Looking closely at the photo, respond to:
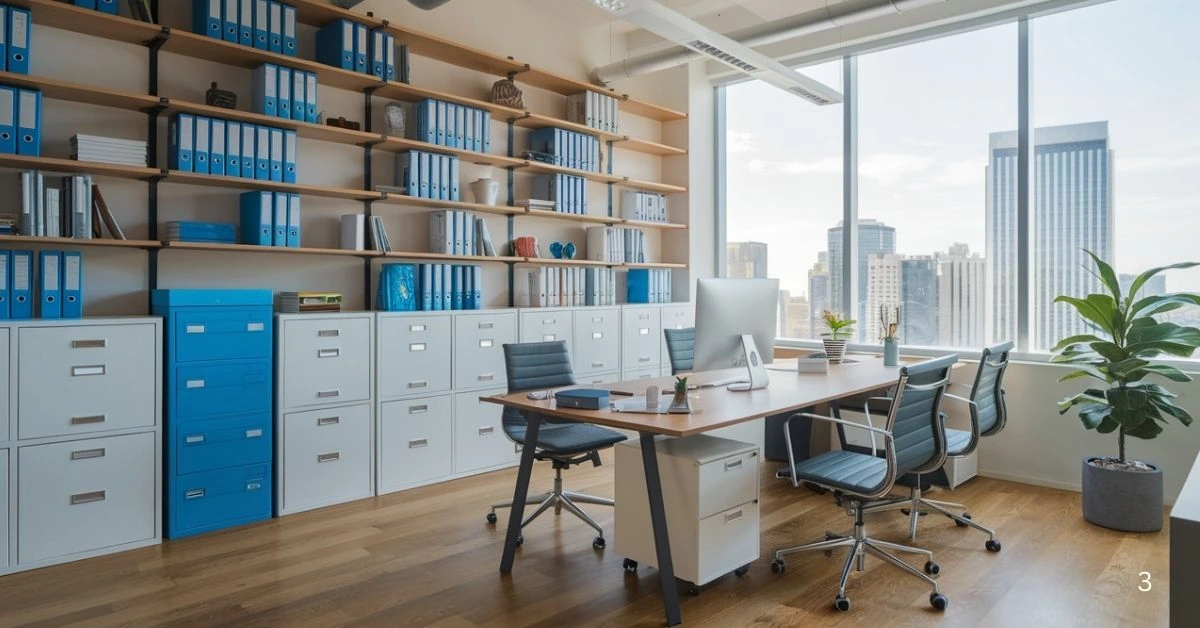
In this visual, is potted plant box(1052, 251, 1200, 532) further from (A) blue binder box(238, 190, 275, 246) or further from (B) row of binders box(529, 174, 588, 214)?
(A) blue binder box(238, 190, 275, 246)

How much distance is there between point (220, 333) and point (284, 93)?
1.37 meters

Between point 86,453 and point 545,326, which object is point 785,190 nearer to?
point 545,326

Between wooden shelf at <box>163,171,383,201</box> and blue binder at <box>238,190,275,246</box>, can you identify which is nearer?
wooden shelf at <box>163,171,383,201</box>

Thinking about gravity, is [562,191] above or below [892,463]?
above

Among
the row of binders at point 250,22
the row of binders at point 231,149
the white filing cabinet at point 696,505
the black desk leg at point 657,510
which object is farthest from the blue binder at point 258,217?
the black desk leg at point 657,510

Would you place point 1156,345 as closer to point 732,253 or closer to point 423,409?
point 732,253

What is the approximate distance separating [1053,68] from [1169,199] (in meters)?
1.10

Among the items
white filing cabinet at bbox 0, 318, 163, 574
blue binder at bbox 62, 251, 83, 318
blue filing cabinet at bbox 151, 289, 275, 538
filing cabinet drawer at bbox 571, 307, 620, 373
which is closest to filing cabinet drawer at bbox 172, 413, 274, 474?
blue filing cabinet at bbox 151, 289, 275, 538

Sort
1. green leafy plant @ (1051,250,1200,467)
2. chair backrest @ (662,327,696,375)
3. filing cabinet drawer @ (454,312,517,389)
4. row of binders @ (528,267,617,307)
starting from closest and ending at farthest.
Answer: green leafy plant @ (1051,250,1200,467)
filing cabinet drawer @ (454,312,517,389)
chair backrest @ (662,327,696,375)
row of binders @ (528,267,617,307)

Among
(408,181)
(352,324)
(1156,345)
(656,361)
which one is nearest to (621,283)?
(656,361)

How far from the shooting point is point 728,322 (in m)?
3.75

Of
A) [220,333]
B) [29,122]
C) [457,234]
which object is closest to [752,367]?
[457,234]

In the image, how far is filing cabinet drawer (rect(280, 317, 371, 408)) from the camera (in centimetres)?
412

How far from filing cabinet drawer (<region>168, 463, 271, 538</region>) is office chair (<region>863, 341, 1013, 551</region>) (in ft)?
10.0
